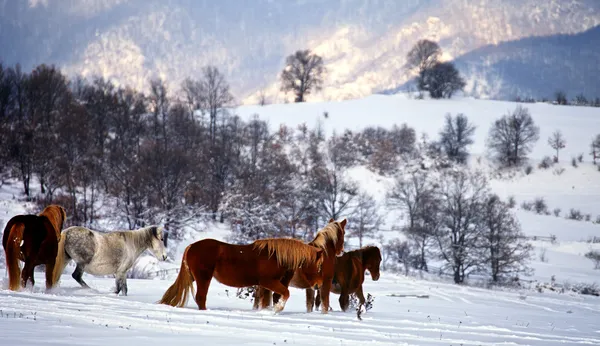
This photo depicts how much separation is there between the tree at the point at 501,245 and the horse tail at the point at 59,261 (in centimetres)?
2998

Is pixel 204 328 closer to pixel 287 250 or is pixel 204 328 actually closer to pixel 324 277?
pixel 287 250

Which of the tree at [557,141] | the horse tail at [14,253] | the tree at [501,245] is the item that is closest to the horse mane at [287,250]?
the horse tail at [14,253]

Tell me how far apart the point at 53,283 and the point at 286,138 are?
185 feet

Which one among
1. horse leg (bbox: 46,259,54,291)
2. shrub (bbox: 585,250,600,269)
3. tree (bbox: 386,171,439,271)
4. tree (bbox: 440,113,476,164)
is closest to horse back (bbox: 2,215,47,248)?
Answer: horse leg (bbox: 46,259,54,291)

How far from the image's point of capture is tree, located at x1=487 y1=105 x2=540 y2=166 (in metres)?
64.4

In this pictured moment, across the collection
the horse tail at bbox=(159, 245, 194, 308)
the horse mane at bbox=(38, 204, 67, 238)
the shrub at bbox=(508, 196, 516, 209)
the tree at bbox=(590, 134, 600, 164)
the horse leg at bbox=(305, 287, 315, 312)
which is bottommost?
the shrub at bbox=(508, 196, 516, 209)

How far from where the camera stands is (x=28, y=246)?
10.5 metres

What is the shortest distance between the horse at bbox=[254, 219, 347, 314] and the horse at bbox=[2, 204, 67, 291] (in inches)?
158

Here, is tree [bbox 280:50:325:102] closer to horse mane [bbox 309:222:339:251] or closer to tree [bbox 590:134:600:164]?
tree [bbox 590:134:600:164]

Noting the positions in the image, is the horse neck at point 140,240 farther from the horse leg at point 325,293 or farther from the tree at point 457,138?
the tree at point 457,138

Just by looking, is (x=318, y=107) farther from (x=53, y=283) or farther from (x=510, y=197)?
(x=53, y=283)

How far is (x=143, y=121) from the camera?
57.9 m

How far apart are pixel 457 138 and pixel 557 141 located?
10.9 meters

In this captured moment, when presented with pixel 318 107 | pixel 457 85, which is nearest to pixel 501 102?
pixel 457 85
